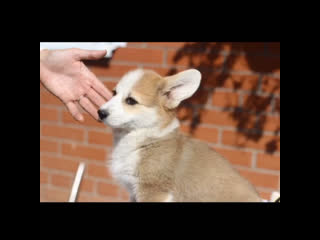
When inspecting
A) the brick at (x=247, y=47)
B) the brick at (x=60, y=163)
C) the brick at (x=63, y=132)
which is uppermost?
the brick at (x=247, y=47)

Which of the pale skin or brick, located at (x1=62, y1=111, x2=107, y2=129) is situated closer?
the pale skin

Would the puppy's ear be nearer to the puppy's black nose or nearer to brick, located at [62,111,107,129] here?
the puppy's black nose

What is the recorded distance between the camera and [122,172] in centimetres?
217

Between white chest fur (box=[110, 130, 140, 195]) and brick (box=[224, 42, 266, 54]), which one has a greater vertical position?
brick (box=[224, 42, 266, 54])

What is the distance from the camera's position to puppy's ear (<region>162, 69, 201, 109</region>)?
7.02 feet

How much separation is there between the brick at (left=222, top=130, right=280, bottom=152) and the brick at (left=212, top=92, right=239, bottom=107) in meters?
0.23

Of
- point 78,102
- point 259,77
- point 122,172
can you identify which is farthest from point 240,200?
point 259,77

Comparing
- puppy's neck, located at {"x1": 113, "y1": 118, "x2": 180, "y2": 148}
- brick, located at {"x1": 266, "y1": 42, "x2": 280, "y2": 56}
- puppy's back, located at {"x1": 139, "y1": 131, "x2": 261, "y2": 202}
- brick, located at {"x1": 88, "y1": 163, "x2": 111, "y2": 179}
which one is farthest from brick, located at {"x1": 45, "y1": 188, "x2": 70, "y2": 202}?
brick, located at {"x1": 266, "y1": 42, "x2": 280, "y2": 56}

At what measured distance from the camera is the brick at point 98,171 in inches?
140

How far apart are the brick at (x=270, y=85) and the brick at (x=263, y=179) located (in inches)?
26.9

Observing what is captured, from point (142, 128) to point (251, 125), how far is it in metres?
1.22

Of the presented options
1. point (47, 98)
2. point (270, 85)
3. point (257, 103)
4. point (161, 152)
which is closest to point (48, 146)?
point (47, 98)

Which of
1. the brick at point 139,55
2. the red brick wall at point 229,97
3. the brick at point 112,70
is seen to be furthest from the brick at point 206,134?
the brick at point 112,70

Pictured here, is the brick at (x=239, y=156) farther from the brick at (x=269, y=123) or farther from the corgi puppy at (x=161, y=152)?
the corgi puppy at (x=161, y=152)
